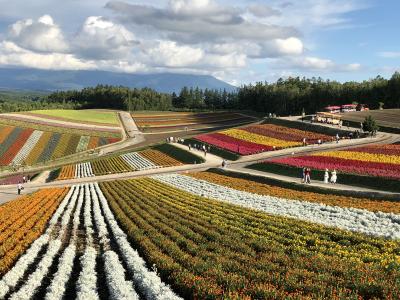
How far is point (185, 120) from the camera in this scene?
15300 centimetres

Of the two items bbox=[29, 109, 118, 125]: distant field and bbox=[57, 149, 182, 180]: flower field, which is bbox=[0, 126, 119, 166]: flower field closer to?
bbox=[57, 149, 182, 180]: flower field

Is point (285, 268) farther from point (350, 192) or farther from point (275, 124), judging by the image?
point (275, 124)

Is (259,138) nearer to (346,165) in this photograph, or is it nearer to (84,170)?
(346,165)

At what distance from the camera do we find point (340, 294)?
494 inches

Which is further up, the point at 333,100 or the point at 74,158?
the point at 333,100

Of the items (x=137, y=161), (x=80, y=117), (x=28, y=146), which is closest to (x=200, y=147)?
(x=137, y=161)

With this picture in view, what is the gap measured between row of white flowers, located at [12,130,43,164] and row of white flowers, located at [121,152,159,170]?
62.4 feet

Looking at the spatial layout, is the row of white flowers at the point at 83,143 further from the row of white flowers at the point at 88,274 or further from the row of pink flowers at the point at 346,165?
the row of white flowers at the point at 88,274

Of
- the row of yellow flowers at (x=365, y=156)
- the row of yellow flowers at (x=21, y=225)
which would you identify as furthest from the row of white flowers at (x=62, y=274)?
the row of yellow flowers at (x=365, y=156)

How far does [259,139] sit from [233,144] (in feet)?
15.9

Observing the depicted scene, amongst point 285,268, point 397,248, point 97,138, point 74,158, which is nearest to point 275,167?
point 397,248

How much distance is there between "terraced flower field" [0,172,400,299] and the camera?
46.8 feet

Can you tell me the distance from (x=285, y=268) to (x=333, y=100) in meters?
143

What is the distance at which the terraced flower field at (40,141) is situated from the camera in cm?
8462
